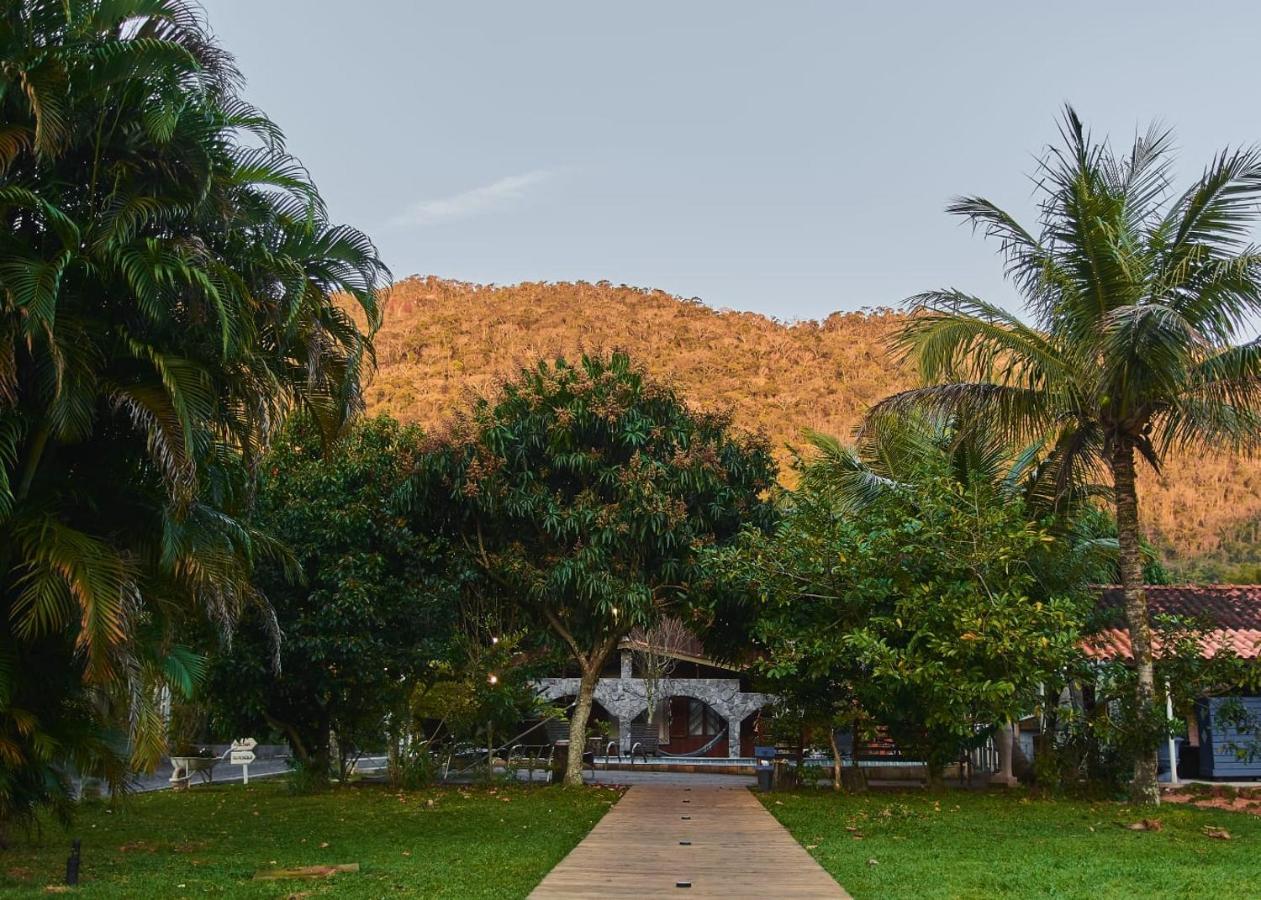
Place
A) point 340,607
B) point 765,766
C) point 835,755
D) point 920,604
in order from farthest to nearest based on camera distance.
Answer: point 765,766, point 835,755, point 340,607, point 920,604

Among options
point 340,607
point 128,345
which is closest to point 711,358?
point 340,607

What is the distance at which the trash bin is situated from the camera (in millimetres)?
17375

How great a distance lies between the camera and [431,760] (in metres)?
18.6

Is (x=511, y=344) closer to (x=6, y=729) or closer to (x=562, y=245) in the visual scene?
(x=562, y=245)

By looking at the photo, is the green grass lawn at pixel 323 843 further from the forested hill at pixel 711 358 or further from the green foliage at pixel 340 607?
the forested hill at pixel 711 358

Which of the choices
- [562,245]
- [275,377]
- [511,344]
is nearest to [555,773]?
[275,377]

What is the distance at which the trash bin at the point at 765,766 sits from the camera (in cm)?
1738

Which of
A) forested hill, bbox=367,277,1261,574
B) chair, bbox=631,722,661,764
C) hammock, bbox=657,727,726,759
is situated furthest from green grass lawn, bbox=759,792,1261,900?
forested hill, bbox=367,277,1261,574

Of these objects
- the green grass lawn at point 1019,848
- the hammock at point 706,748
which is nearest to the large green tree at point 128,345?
the green grass lawn at point 1019,848

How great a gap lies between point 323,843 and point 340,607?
6.04m

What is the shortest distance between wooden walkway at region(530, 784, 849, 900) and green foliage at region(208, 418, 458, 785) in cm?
496

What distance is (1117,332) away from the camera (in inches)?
521

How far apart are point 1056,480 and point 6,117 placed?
13.5m

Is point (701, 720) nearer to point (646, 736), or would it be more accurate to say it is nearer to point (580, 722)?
point (646, 736)
